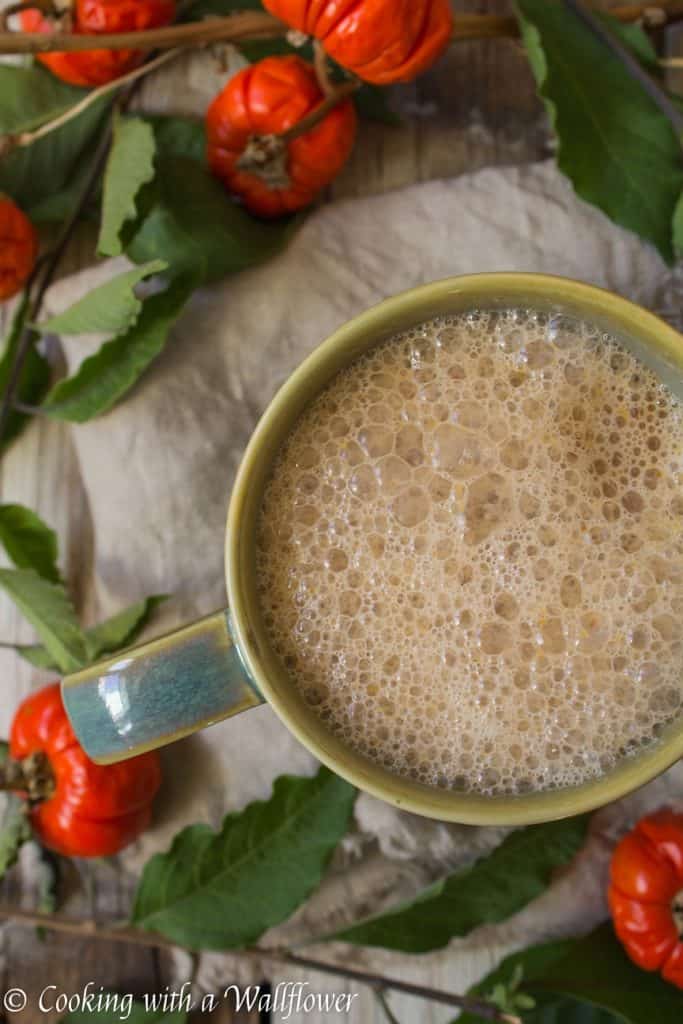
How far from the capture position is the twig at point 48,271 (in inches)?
37.5

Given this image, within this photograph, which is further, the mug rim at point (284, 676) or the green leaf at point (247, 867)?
the green leaf at point (247, 867)

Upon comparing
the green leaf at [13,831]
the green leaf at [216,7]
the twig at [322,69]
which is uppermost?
the green leaf at [216,7]

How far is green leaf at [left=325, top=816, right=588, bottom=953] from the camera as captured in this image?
0.89 meters

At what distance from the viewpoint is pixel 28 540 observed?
3.08ft

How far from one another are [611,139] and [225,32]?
362 mm

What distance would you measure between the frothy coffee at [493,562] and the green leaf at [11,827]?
0.40 meters

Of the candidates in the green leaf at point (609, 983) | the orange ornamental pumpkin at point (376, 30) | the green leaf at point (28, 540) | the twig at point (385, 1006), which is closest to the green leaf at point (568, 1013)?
the green leaf at point (609, 983)

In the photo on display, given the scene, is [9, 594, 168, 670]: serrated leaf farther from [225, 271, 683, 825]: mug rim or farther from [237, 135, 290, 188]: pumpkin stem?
[237, 135, 290, 188]: pumpkin stem

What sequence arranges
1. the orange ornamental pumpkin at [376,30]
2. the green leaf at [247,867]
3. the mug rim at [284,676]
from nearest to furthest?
1. the mug rim at [284,676]
2. the orange ornamental pumpkin at [376,30]
3. the green leaf at [247,867]

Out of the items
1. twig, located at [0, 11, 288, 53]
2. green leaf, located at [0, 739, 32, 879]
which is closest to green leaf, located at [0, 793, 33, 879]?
green leaf, located at [0, 739, 32, 879]

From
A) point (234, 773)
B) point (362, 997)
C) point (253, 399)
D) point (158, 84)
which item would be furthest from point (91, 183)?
point (362, 997)

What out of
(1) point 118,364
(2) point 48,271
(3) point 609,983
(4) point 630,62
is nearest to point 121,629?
(1) point 118,364

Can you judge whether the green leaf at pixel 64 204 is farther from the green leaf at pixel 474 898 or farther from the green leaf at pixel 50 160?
the green leaf at pixel 474 898

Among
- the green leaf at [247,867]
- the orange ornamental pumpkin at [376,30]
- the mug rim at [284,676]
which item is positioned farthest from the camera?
the green leaf at [247,867]
